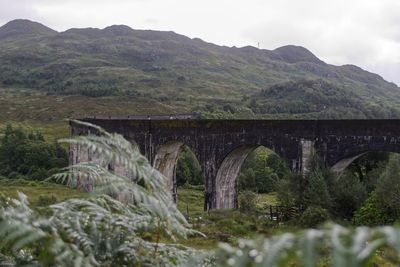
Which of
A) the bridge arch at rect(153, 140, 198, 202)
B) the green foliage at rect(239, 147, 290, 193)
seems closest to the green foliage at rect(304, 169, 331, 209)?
the bridge arch at rect(153, 140, 198, 202)

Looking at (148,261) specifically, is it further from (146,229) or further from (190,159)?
(190,159)

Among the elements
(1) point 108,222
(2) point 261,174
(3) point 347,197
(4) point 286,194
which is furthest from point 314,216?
(2) point 261,174

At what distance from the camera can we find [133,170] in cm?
312

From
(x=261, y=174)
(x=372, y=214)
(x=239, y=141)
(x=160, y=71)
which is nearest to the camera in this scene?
(x=372, y=214)

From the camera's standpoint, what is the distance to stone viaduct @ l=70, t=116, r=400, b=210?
1833cm

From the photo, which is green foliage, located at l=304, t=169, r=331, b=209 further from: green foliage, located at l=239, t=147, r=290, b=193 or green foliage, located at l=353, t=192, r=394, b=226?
green foliage, located at l=239, t=147, r=290, b=193

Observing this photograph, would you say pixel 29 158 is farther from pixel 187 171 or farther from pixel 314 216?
pixel 314 216

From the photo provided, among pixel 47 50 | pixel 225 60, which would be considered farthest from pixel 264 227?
pixel 225 60

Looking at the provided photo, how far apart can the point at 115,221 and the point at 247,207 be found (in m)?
21.1

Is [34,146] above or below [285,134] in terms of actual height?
below

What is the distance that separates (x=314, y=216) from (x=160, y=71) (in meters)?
112

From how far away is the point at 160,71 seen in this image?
127062 millimetres

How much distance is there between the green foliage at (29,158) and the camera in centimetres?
4351

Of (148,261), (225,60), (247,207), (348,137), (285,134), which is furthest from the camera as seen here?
(225,60)
